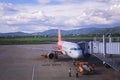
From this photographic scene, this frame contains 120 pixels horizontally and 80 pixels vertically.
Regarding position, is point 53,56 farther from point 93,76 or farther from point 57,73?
point 93,76

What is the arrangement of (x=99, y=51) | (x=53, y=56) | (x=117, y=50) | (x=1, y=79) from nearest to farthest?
(x=1, y=79)
(x=117, y=50)
(x=99, y=51)
(x=53, y=56)

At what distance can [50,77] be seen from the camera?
106ft

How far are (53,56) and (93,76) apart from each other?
18.7m

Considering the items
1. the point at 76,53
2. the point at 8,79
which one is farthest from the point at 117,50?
the point at 8,79

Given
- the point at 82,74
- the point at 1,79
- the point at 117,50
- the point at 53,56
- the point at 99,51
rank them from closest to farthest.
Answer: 1. the point at 1,79
2. the point at 82,74
3. the point at 117,50
4. the point at 99,51
5. the point at 53,56

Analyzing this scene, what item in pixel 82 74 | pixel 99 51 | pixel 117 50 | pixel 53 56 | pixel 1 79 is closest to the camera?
pixel 1 79

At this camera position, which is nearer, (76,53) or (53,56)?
(76,53)

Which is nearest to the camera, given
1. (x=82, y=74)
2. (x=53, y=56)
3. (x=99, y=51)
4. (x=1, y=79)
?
(x=1, y=79)

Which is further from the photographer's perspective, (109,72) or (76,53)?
(76,53)

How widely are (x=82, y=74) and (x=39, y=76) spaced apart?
210 inches

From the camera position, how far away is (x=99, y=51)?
147 ft

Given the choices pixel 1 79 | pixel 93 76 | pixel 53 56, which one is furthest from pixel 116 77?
pixel 53 56

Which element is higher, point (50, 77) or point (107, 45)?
point (107, 45)

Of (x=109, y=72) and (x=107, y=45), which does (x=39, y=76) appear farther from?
(x=107, y=45)
